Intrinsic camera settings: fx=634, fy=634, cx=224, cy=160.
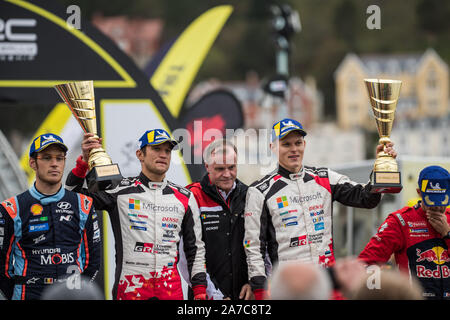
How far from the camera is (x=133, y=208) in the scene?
412cm

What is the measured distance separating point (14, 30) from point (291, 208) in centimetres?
411

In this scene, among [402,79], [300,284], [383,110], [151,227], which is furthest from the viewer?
[402,79]

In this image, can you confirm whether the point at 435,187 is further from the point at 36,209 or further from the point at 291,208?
the point at 36,209

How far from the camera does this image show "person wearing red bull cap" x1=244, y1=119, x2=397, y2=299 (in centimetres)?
411

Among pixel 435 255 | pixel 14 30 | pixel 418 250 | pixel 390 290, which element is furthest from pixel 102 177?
pixel 14 30

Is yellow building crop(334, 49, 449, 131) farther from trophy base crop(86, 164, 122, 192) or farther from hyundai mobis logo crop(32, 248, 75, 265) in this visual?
hyundai mobis logo crop(32, 248, 75, 265)

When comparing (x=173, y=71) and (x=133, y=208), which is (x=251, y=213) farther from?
(x=173, y=71)

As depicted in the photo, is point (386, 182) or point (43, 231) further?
point (386, 182)

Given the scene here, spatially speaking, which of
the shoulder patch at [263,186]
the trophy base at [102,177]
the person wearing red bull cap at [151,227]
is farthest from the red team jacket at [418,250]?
the trophy base at [102,177]

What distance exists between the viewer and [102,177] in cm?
386

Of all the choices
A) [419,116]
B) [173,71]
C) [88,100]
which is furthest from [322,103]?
[88,100]

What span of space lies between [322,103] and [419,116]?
1029 cm

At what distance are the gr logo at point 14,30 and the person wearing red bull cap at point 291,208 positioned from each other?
12.0 feet

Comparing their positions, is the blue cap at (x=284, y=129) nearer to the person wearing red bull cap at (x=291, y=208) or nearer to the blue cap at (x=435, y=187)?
the person wearing red bull cap at (x=291, y=208)
